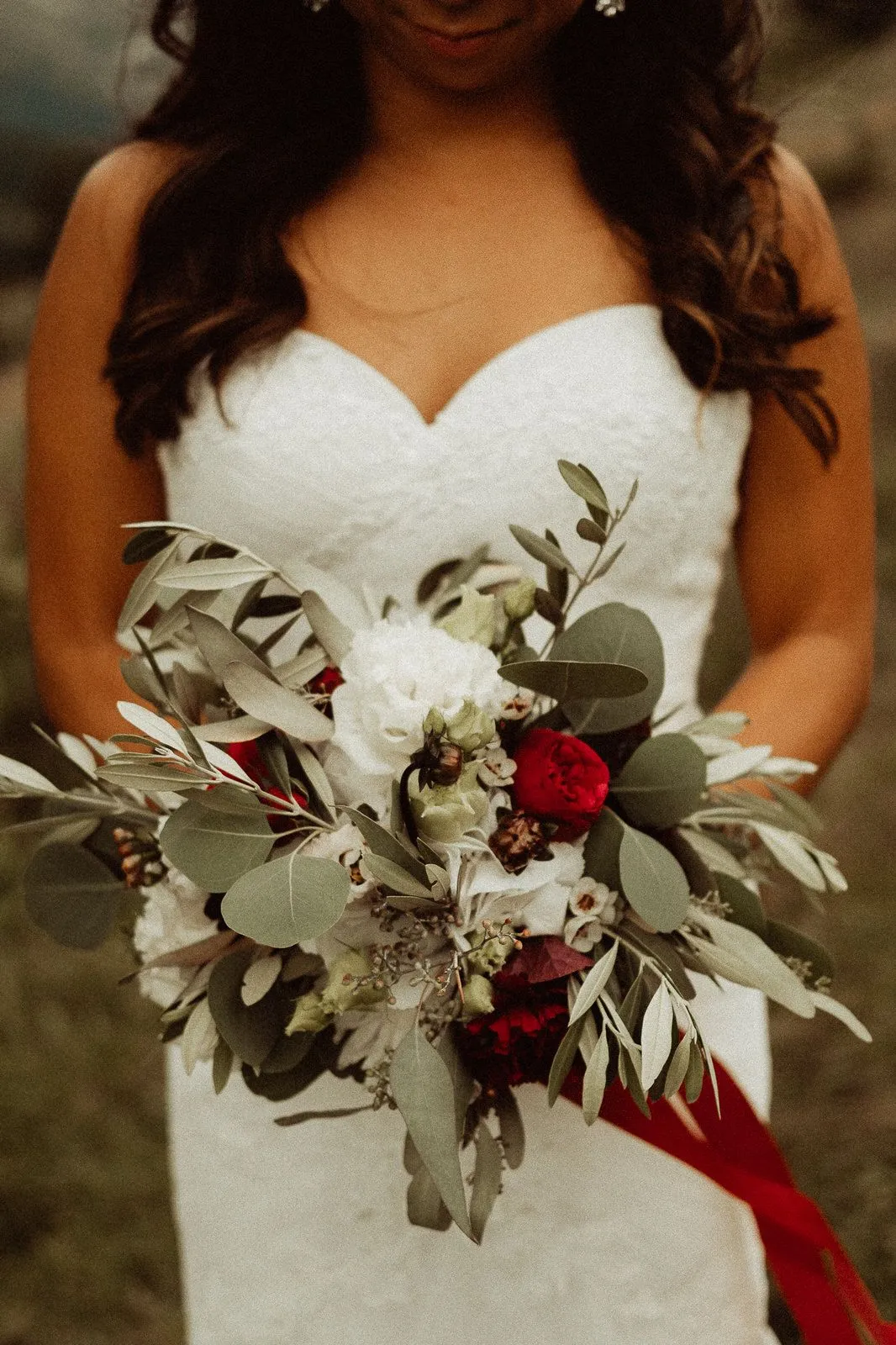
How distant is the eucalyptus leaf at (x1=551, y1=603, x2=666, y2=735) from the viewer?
1373mm

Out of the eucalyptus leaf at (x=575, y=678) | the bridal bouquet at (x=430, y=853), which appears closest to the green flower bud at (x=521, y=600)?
the bridal bouquet at (x=430, y=853)

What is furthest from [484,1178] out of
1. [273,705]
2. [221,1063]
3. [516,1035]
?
[273,705]

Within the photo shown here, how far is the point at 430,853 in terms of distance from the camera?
1.25 metres

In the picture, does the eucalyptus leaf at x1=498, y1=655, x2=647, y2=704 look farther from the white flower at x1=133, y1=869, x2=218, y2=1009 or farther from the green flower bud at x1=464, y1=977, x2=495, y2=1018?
the white flower at x1=133, y1=869, x2=218, y2=1009

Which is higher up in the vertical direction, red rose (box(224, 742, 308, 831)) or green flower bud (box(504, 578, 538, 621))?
green flower bud (box(504, 578, 538, 621))

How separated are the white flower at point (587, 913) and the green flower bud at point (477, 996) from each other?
3.8 inches

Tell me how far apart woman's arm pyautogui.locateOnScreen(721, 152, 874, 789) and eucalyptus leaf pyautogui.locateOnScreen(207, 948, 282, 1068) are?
78 centimetres

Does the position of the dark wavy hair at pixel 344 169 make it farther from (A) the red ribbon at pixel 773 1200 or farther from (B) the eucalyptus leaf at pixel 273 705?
(A) the red ribbon at pixel 773 1200

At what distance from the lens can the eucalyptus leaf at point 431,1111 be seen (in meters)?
1.17

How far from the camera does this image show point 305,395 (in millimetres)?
1799

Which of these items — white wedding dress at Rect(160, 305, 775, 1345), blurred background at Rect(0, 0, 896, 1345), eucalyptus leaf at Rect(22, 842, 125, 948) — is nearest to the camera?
eucalyptus leaf at Rect(22, 842, 125, 948)

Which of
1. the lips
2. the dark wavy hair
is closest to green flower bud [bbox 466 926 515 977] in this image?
the dark wavy hair

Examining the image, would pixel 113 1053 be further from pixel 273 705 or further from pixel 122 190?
pixel 273 705

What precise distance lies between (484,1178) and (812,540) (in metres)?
0.97
